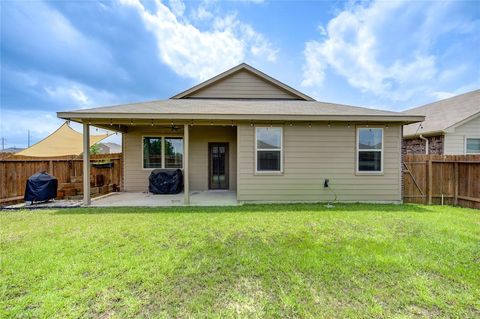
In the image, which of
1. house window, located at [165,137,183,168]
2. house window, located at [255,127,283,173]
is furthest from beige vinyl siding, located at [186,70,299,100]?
house window, located at [255,127,283,173]

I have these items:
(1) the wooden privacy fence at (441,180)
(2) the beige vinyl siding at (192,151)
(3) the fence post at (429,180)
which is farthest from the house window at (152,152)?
(3) the fence post at (429,180)

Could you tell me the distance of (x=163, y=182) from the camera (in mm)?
8812

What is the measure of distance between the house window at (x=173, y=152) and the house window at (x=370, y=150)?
22.5 ft

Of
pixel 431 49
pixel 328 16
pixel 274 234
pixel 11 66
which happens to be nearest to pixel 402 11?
pixel 328 16

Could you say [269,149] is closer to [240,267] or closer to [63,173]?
[240,267]

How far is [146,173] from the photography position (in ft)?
31.1

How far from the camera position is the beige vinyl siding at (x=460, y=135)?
9922 mm

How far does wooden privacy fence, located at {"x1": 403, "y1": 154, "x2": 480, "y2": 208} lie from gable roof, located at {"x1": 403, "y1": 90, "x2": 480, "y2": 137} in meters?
3.65

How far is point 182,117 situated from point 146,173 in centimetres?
411

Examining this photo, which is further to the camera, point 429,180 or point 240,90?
point 240,90

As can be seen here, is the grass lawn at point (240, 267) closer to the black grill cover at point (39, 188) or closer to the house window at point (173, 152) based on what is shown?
the black grill cover at point (39, 188)

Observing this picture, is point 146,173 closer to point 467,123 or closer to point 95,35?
point 95,35

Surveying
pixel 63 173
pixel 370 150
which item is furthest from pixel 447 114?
pixel 63 173

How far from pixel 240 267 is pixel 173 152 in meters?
7.38
